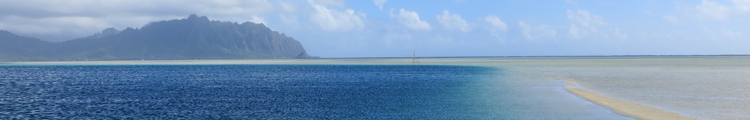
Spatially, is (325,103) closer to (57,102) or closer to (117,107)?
(117,107)

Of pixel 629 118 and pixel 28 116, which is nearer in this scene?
pixel 629 118

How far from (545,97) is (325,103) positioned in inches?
488

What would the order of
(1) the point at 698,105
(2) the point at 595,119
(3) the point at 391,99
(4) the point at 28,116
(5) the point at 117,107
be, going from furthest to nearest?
(3) the point at 391,99 < (5) the point at 117,107 < (1) the point at 698,105 < (4) the point at 28,116 < (2) the point at 595,119

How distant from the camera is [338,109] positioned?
82.4 feet

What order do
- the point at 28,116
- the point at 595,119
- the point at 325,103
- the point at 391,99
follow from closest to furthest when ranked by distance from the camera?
the point at 595,119 → the point at 28,116 → the point at 325,103 → the point at 391,99

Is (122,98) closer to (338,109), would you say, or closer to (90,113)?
(90,113)

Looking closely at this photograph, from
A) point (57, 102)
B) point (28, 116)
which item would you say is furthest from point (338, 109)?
point (57, 102)

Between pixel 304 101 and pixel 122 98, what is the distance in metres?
11.2

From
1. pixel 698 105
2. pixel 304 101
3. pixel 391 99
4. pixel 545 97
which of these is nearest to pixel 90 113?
pixel 304 101

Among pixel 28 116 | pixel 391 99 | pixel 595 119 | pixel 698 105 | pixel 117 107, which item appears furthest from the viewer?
pixel 391 99

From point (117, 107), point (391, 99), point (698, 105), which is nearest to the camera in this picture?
point (698, 105)

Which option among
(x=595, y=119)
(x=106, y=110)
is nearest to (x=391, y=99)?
(x=595, y=119)

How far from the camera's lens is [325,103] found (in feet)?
92.2

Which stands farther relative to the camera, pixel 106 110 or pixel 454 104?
pixel 454 104
